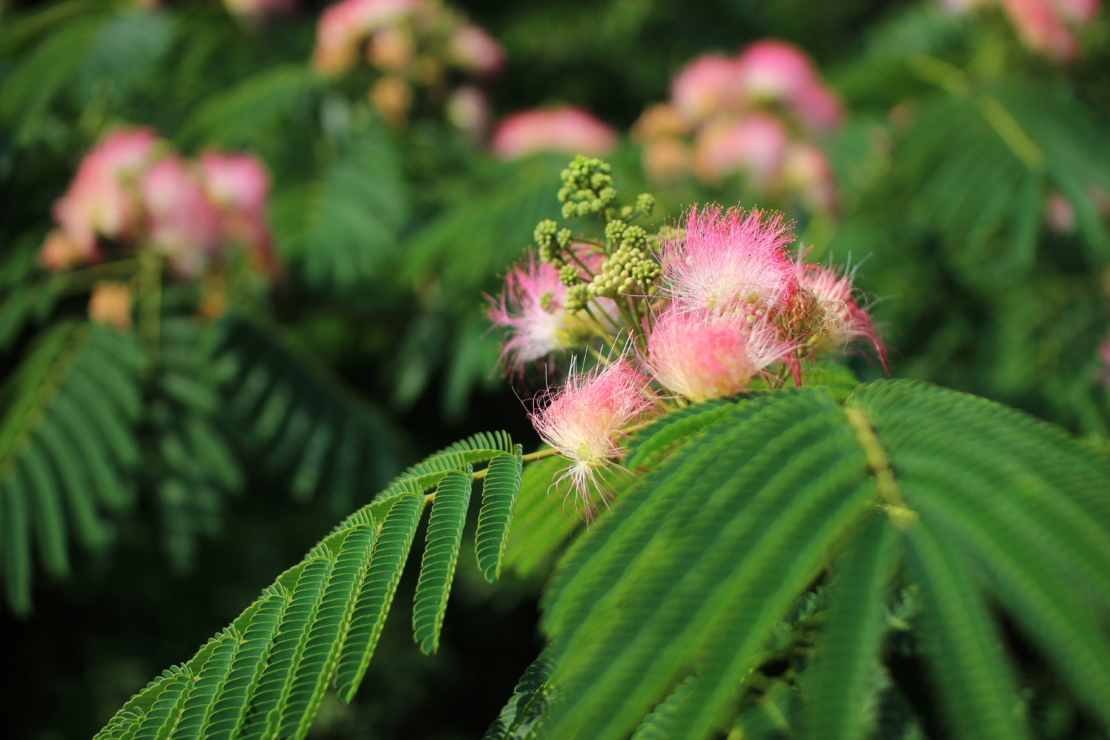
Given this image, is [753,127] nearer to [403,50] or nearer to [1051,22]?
[1051,22]

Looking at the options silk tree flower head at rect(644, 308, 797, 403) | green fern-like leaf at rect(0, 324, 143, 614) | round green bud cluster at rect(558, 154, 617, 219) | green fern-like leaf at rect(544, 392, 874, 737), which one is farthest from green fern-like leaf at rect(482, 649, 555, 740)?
green fern-like leaf at rect(0, 324, 143, 614)

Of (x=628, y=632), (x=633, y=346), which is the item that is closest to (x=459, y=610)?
(x=633, y=346)

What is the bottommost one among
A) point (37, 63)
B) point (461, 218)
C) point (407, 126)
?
point (461, 218)

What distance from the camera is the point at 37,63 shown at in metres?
2.83

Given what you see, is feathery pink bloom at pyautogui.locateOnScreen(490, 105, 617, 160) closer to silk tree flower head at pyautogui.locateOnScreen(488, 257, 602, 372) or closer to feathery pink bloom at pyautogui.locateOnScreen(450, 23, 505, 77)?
feathery pink bloom at pyautogui.locateOnScreen(450, 23, 505, 77)

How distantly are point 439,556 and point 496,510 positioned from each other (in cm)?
10

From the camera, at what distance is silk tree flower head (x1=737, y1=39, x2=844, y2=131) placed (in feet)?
11.5

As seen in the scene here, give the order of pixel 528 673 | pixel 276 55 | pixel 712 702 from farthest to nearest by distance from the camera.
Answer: pixel 276 55
pixel 528 673
pixel 712 702

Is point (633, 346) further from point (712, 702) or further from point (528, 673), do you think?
point (712, 702)

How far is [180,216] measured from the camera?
2.74 meters

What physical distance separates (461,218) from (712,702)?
2.22m

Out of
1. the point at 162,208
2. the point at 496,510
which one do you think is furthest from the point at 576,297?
the point at 162,208

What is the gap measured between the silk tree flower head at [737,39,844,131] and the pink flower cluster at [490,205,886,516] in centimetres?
270

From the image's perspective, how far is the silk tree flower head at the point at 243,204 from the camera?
281cm
